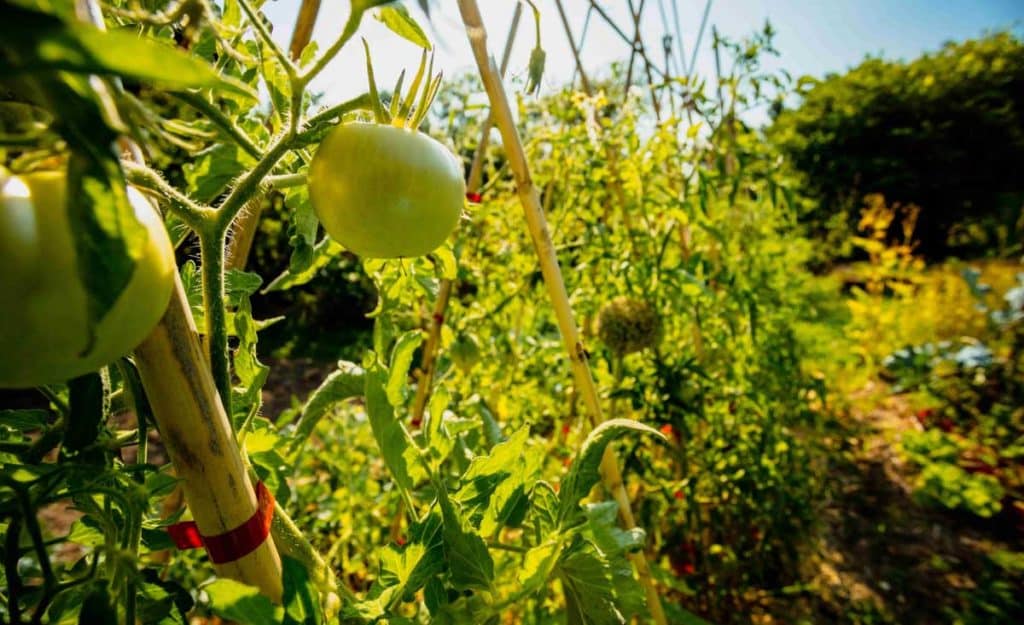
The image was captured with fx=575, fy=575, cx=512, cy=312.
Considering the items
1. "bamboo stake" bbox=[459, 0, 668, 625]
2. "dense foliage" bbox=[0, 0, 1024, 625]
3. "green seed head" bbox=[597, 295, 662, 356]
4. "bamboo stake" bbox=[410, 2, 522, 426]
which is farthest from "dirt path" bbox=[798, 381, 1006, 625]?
"bamboo stake" bbox=[410, 2, 522, 426]

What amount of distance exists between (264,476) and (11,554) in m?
0.23

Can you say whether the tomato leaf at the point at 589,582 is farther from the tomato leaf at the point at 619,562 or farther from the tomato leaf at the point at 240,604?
the tomato leaf at the point at 240,604

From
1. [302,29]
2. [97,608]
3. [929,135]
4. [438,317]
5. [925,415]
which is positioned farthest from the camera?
[929,135]

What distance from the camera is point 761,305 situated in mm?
1623

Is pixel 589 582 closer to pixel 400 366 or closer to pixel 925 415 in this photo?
pixel 400 366

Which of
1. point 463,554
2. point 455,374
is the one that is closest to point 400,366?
point 463,554

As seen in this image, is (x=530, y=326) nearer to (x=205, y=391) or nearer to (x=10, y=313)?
(x=205, y=391)

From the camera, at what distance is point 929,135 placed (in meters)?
9.38

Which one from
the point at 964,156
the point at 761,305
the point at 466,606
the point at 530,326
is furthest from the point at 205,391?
the point at 964,156

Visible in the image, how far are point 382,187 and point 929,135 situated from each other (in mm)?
11719

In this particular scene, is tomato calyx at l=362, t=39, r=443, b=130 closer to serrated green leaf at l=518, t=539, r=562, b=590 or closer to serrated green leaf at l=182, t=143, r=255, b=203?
serrated green leaf at l=182, t=143, r=255, b=203

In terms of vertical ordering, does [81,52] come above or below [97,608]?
above

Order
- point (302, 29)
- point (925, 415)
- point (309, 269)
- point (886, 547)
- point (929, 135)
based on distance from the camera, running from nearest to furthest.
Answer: point (309, 269)
point (302, 29)
point (886, 547)
point (925, 415)
point (929, 135)

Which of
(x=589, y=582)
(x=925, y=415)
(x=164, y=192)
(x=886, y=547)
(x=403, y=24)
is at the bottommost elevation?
(x=886, y=547)
